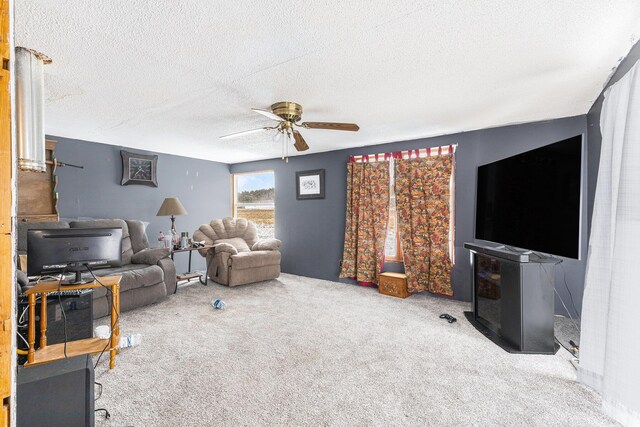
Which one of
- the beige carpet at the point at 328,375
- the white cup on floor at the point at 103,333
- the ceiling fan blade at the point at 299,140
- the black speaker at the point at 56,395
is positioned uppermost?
the ceiling fan blade at the point at 299,140

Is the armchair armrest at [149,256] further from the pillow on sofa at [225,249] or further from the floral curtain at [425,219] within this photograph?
the floral curtain at [425,219]

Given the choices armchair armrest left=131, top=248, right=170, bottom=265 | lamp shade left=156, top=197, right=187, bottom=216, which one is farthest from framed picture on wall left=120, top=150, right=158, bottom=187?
armchair armrest left=131, top=248, right=170, bottom=265

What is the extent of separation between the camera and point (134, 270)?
3.34 m

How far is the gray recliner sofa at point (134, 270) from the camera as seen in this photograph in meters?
3.07

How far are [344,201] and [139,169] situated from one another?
3.33 m

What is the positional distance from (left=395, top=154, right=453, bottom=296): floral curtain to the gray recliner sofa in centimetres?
319

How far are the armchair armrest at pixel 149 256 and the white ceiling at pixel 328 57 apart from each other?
169 centimetres

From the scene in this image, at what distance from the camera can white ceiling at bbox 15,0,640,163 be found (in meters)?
1.43

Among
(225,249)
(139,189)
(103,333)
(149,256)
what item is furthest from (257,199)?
(103,333)

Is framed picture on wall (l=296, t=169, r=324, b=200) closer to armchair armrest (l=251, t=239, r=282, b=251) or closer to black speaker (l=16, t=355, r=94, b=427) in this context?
armchair armrest (l=251, t=239, r=282, b=251)

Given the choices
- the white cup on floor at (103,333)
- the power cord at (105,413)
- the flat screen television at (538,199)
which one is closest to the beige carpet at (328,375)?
the power cord at (105,413)

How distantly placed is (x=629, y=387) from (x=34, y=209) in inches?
220

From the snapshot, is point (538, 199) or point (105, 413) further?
point (538, 199)

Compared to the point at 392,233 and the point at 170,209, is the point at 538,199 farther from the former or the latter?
the point at 170,209
